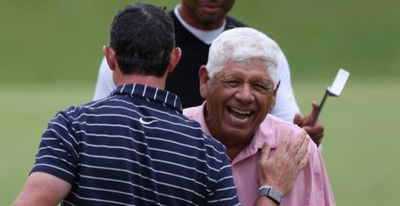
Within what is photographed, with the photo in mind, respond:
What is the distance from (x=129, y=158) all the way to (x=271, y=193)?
22.0 inches

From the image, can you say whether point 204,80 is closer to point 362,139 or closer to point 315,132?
point 315,132

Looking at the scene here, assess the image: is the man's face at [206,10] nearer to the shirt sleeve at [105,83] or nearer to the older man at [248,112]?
the shirt sleeve at [105,83]

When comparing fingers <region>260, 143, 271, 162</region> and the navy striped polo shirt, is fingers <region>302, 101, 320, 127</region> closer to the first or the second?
fingers <region>260, 143, 271, 162</region>

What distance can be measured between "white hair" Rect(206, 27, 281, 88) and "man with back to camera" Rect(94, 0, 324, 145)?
4.18ft

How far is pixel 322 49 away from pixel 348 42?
1.56 ft

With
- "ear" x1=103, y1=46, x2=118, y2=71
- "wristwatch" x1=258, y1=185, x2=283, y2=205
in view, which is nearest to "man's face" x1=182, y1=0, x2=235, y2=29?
"wristwatch" x1=258, y1=185, x2=283, y2=205

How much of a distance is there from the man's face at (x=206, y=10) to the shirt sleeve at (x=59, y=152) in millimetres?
2641

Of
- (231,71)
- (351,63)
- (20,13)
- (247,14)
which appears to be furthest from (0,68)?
(231,71)

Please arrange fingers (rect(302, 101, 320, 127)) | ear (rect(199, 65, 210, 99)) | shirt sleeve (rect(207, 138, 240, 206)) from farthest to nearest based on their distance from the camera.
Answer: fingers (rect(302, 101, 320, 127))
ear (rect(199, 65, 210, 99))
shirt sleeve (rect(207, 138, 240, 206))

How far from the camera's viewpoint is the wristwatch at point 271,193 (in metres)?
3.65

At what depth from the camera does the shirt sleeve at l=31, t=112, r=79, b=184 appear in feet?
10.7

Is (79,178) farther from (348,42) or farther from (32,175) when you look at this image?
(348,42)

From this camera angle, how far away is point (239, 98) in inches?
147

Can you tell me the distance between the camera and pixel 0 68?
52.7 feet
